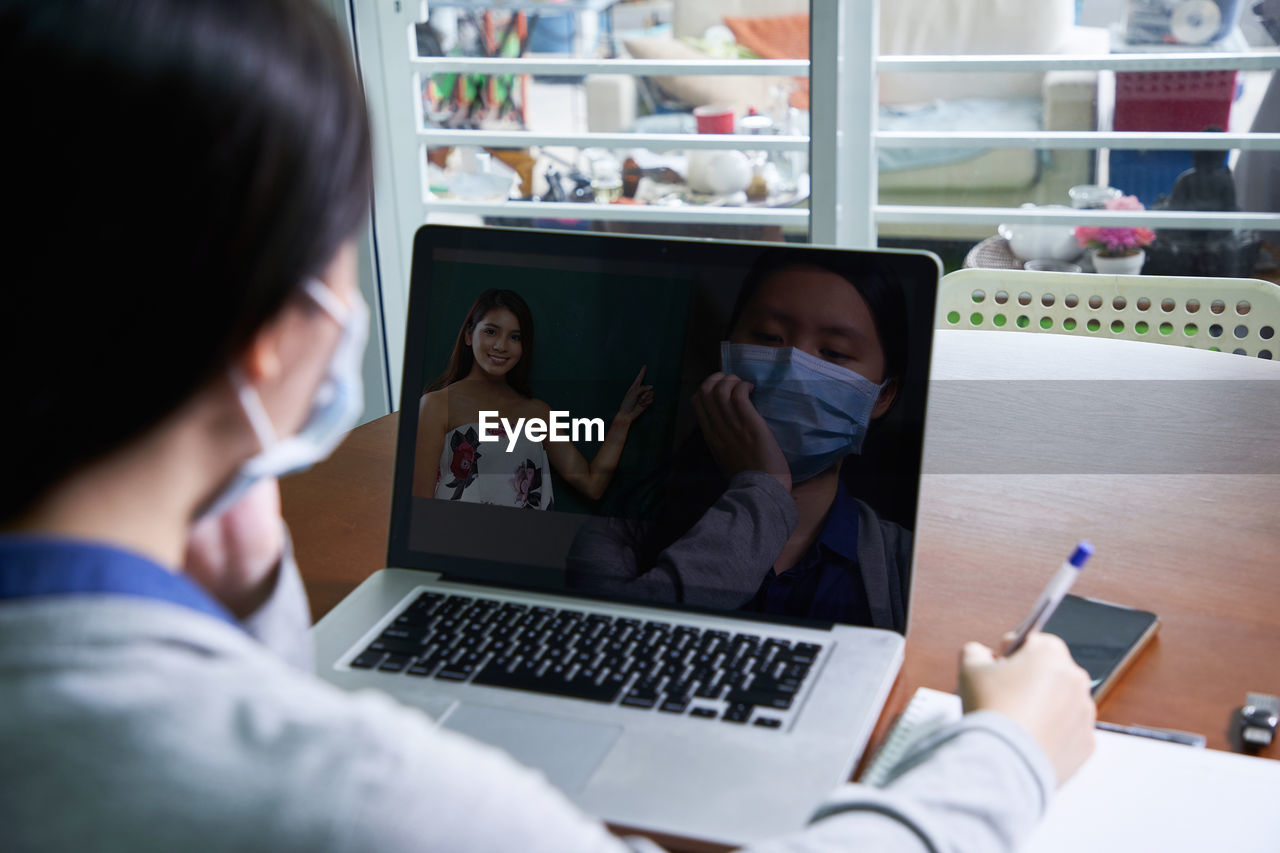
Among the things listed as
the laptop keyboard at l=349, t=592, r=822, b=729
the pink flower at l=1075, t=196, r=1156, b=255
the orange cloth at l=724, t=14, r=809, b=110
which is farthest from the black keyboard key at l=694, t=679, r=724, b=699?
the pink flower at l=1075, t=196, r=1156, b=255

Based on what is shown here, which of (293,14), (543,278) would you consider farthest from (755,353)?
(293,14)

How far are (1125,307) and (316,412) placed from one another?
55.2 inches

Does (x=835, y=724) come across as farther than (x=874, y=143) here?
No

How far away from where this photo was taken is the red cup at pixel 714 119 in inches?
110

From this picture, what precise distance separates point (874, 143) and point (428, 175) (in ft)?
3.66

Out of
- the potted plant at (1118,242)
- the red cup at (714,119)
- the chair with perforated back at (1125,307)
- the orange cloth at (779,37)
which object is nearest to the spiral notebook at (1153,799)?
the chair with perforated back at (1125,307)

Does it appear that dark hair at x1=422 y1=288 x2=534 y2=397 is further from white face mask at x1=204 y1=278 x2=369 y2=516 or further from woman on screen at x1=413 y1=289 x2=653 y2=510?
white face mask at x1=204 y1=278 x2=369 y2=516

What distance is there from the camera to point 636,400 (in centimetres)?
89

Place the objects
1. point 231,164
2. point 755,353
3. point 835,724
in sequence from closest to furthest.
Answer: point 231,164 < point 835,724 < point 755,353

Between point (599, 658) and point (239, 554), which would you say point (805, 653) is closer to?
point (599, 658)

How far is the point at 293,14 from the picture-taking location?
437 mm

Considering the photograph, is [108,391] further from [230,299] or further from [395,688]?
[395,688]

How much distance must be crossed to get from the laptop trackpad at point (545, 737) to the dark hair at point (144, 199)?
14.4 inches

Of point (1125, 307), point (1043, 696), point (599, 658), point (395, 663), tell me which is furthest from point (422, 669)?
point (1125, 307)
